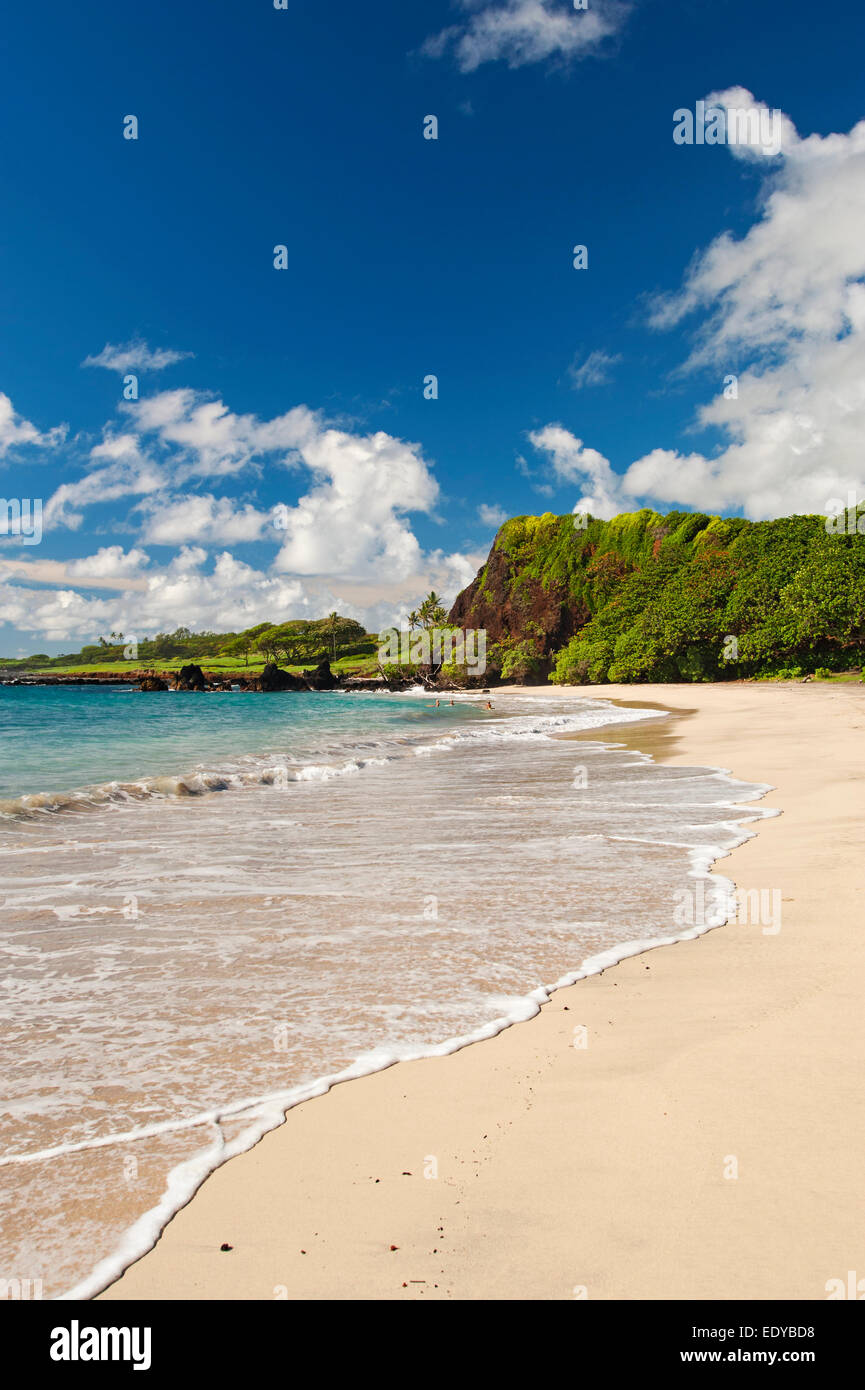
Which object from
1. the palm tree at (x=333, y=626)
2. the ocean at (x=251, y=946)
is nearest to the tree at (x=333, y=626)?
the palm tree at (x=333, y=626)

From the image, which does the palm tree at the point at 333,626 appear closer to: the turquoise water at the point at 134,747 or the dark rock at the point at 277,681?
the dark rock at the point at 277,681

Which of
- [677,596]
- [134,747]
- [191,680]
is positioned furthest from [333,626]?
[134,747]

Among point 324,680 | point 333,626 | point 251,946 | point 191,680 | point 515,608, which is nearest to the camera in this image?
point 251,946

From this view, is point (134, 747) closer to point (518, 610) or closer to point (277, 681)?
point (518, 610)

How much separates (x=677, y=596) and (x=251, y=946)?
77286 millimetres

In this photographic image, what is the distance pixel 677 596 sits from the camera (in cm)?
7681

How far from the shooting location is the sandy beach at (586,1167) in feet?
7.68

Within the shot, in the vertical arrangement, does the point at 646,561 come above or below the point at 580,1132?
above

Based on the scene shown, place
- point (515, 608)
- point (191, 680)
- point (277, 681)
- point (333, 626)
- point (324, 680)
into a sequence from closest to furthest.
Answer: point (515, 608)
point (324, 680)
point (277, 681)
point (191, 680)
point (333, 626)

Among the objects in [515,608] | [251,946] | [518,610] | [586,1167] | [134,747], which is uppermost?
[515,608]

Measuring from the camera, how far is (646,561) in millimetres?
103375

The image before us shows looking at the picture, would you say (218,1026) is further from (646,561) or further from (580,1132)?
(646,561)
